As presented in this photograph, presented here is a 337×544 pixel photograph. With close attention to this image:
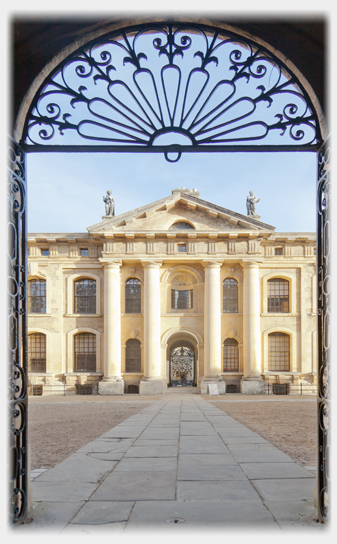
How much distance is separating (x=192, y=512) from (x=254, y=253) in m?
27.3

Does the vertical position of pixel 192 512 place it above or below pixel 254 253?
below

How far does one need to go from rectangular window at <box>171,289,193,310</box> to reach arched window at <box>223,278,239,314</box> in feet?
7.60

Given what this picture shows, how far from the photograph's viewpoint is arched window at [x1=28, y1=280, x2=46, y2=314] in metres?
32.3

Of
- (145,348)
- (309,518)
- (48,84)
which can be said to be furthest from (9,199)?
(145,348)

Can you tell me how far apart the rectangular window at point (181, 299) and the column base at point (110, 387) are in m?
6.26

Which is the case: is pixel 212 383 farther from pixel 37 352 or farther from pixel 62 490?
pixel 62 490

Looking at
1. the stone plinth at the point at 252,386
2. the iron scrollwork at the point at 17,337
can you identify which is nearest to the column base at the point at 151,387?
the stone plinth at the point at 252,386

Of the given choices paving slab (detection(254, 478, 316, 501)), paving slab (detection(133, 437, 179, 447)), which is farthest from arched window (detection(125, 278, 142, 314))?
paving slab (detection(254, 478, 316, 501))

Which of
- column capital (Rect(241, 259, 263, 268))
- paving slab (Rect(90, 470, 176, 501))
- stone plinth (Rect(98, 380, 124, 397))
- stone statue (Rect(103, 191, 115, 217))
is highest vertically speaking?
stone statue (Rect(103, 191, 115, 217))

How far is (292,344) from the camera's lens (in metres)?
31.8

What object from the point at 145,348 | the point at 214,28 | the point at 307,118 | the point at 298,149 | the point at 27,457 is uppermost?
the point at 214,28

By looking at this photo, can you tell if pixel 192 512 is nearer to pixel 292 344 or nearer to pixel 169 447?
pixel 169 447

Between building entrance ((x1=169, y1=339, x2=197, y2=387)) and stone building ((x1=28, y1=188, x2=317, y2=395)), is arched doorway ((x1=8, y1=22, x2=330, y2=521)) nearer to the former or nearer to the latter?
stone building ((x1=28, y1=188, x2=317, y2=395))

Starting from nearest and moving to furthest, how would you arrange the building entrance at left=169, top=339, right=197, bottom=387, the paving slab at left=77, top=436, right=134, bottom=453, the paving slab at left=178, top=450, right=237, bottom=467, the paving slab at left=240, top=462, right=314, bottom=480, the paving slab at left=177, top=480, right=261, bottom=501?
the paving slab at left=177, top=480, right=261, bottom=501
the paving slab at left=240, top=462, right=314, bottom=480
the paving slab at left=178, top=450, right=237, bottom=467
the paving slab at left=77, top=436, right=134, bottom=453
the building entrance at left=169, top=339, right=197, bottom=387
